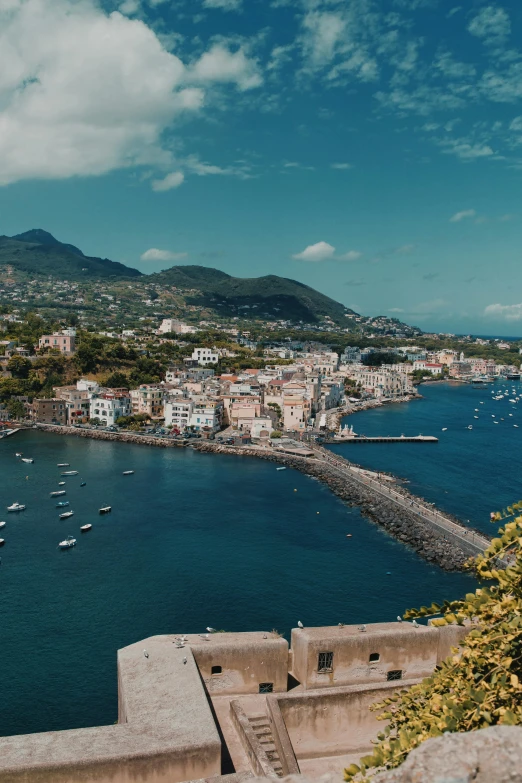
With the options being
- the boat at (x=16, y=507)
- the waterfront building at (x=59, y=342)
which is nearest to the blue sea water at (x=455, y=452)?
the boat at (x=16, y=507)

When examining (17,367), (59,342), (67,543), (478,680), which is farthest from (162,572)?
(59,342)

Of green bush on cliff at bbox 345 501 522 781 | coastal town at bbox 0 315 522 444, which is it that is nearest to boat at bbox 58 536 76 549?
coastal town at bbox 0 315 522 444

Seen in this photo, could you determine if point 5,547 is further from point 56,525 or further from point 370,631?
point 370,631

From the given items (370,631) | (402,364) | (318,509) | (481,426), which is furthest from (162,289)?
(370,631)

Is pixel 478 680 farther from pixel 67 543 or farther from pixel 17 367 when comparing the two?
pixel 17 367

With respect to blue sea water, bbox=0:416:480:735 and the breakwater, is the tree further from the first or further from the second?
blue sea water, bbox=0:416:480:735

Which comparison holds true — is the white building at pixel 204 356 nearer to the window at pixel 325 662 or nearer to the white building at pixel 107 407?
the white building at pixel 107 407
